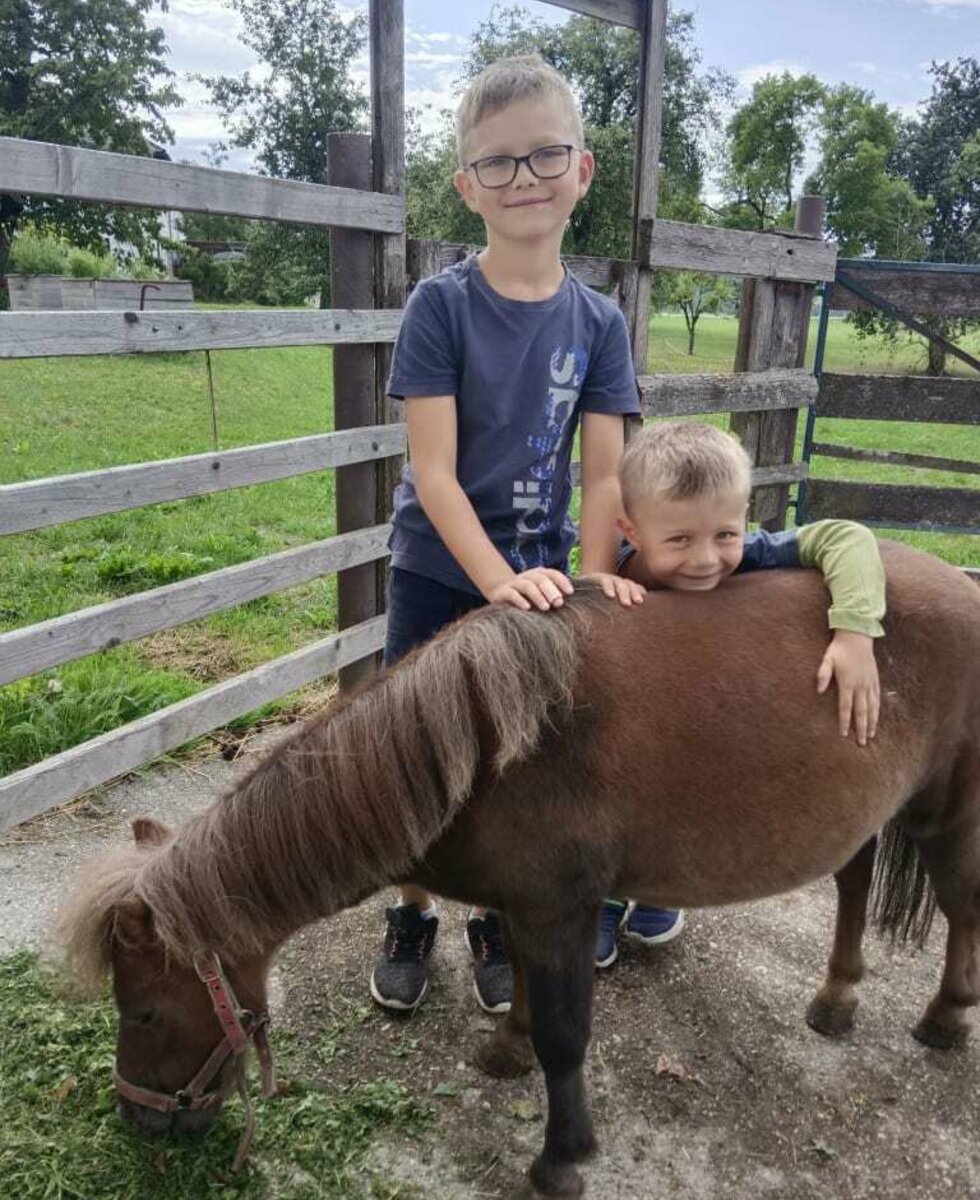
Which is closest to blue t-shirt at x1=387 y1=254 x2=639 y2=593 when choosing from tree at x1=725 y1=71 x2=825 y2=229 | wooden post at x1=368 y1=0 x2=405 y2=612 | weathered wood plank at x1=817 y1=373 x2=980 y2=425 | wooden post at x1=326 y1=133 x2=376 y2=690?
wooden post at x1=326 y1=133 x2=376 y2=690

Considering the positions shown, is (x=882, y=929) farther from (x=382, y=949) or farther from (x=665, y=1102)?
(x=382, y=949)

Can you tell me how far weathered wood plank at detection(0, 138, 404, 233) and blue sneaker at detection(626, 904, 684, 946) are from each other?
8.54 ft

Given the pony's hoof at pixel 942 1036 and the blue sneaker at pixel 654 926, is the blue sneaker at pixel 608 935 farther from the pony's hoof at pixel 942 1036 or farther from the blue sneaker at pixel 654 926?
the pony's hoof at pixel 942 1036

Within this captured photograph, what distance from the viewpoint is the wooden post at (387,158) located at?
345cm

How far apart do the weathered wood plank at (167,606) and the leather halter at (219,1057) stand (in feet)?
4.69

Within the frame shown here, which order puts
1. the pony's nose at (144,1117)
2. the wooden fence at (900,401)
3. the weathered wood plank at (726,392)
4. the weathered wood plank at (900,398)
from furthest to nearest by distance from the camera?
the weathered wood plank at (900,398)
the wooden fence at (900,401)
the weathered wood plank at (726,392)
the pony's nose at (144,1117)

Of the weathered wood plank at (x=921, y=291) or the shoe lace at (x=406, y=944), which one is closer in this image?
the shoe lace at (x=406, y=944)

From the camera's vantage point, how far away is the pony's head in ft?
5.65

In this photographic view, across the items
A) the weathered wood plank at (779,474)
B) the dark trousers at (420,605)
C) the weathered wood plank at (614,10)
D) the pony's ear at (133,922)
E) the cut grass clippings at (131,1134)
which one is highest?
the weathered wood plank at (614,10)

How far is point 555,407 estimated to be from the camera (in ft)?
7.19

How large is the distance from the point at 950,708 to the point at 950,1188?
106cm

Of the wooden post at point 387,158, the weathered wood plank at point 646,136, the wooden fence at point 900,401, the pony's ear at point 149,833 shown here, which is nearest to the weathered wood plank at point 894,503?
the wooden fence at point 900,401

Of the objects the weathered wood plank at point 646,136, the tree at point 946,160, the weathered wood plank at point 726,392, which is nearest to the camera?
the weathered wood plank at point 646,136

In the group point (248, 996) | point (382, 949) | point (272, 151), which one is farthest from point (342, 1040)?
point (272, 151)
